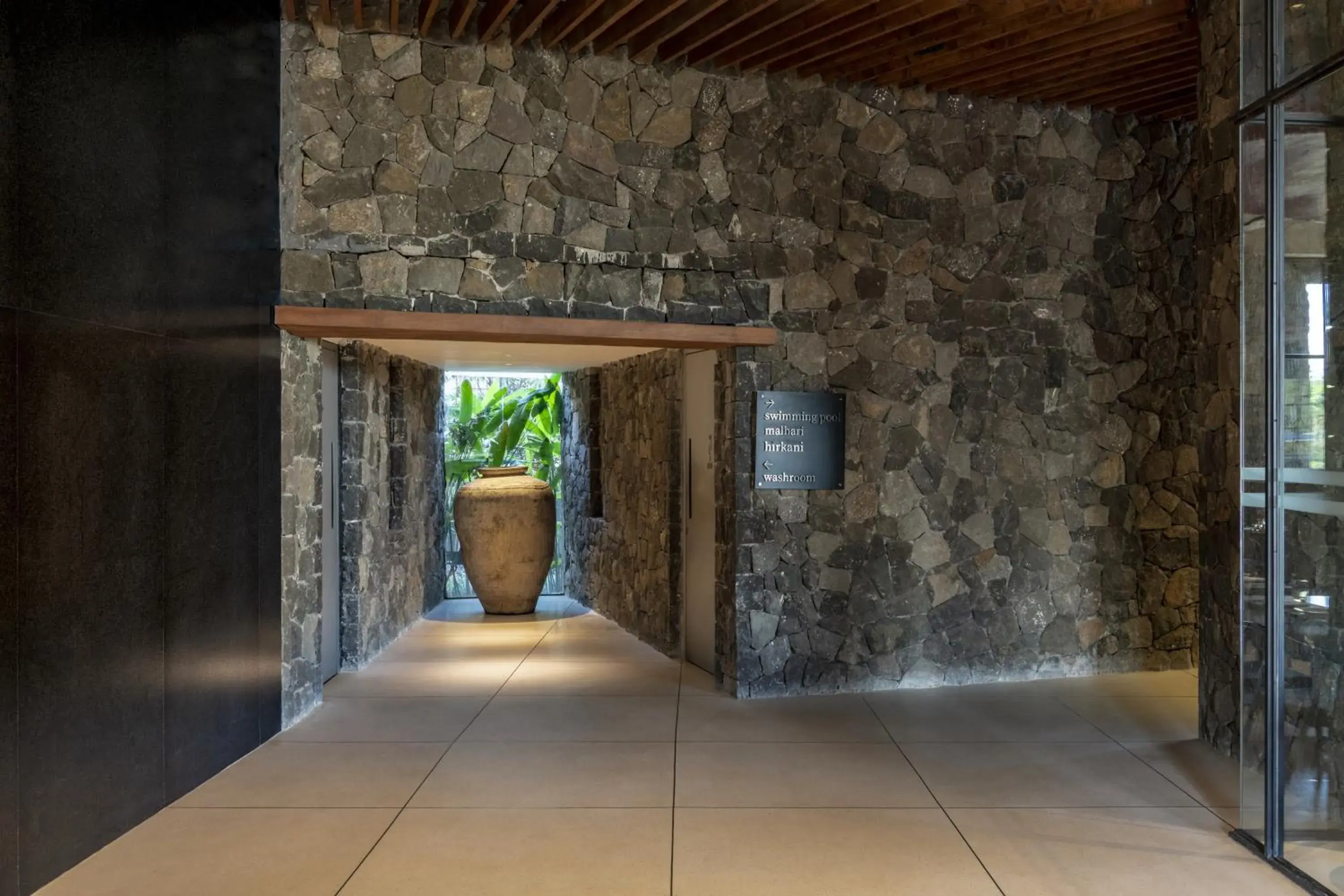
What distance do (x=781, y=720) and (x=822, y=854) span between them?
1721 millimetres

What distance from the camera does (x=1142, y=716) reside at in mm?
5270

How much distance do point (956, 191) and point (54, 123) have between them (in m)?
4.61

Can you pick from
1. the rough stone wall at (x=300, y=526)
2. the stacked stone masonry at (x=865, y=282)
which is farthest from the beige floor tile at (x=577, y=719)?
the rough stone wall at (x=300, y=526)

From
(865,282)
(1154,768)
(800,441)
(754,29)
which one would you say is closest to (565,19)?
(754,29)

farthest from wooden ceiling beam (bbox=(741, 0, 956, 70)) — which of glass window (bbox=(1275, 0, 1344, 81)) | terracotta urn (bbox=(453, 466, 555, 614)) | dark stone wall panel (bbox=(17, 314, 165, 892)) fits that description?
terracotta urn (bbox=(453, 466, 555, 614))

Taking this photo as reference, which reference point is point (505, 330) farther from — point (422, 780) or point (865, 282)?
point (422, 780)

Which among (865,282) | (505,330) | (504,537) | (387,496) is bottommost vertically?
(504,537)

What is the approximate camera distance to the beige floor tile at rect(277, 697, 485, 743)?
194 inches

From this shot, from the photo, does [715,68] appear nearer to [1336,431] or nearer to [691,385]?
[691,385]

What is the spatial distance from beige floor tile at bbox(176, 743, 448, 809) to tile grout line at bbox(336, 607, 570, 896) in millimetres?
19

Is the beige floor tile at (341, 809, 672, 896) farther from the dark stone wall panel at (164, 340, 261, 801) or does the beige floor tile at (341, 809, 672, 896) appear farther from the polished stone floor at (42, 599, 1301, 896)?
the dark stone wall panel at (164, 340, 261, 801)

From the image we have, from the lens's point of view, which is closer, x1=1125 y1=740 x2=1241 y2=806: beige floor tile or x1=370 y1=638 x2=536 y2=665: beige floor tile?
x1=1125 y1=740 x2=1241 y2=806: beige floor tile

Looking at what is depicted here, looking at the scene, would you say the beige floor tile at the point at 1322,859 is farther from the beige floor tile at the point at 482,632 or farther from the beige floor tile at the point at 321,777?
the beige floor tile at the point at 482,632

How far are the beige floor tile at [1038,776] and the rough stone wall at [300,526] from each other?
9.98ft
